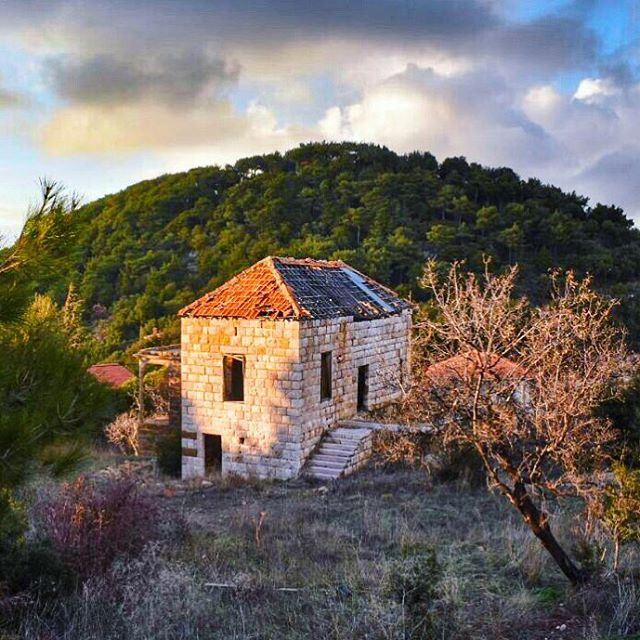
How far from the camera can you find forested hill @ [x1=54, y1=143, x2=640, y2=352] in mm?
34531

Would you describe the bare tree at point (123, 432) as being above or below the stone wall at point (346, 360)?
below

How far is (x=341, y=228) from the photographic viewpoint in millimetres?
39750

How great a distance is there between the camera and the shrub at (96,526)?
6.07 m


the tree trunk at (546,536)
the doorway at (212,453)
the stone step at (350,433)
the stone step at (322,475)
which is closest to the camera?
the tree trunk at (546,536)

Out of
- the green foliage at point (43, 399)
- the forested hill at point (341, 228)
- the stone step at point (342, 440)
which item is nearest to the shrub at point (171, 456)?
the stone step at point (342, 440)

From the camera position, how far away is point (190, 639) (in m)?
4.84

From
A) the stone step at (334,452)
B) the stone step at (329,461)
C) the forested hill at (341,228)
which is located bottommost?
the stone step at (329,461)

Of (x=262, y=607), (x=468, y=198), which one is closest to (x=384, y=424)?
(x=262, y=607)

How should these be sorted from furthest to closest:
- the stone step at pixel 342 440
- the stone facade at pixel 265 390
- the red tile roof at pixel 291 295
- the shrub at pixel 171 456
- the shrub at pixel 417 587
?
the shrub at pixel 171 456, the stone step at pixel 342 440, the red tile roof at pixel 291 295, the stone facade at pixel 265 390, the shrub at pixel 417 587

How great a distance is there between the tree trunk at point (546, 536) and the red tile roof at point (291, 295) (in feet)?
29.8

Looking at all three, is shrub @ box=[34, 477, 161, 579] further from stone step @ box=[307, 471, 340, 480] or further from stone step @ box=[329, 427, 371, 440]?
stone step @ box=[329, 427, 371, 440]

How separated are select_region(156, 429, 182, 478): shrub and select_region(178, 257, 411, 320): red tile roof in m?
3.46

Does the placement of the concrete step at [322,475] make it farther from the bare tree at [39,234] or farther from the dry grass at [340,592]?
the bare tree at [39,234]

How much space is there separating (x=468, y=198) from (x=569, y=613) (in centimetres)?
3872
